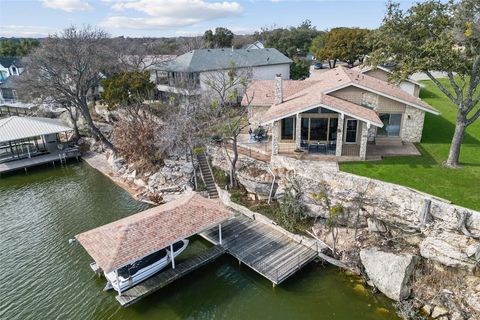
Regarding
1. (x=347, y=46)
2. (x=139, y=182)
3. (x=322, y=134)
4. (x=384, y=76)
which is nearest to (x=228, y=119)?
(x=322, y=134)

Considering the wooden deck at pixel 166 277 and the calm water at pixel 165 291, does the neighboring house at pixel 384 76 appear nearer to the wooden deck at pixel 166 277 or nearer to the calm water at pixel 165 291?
the calm water at pixel 165 291

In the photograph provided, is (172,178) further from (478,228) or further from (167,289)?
(478,228)

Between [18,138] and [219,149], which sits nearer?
[219,149]

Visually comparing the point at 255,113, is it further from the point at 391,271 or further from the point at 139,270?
the point at 391,271

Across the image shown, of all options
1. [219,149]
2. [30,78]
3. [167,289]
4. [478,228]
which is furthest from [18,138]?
[478,228]

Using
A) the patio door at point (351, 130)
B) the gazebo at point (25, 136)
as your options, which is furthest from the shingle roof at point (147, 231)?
the gazebo at point (25, 136)

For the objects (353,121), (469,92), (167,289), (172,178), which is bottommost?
(167,289)
